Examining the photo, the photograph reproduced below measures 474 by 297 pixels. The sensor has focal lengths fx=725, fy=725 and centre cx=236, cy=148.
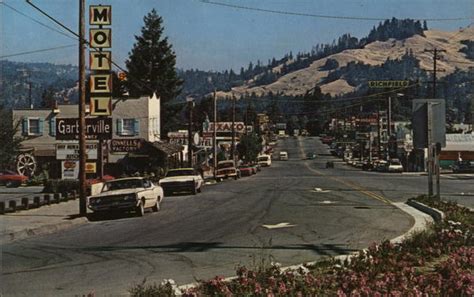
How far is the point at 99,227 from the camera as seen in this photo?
21.4 metres

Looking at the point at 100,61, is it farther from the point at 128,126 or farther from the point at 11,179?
the point at 128,126

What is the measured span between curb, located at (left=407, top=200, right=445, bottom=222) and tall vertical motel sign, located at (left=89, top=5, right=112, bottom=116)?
47.5 ft

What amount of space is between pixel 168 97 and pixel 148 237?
8000 cm

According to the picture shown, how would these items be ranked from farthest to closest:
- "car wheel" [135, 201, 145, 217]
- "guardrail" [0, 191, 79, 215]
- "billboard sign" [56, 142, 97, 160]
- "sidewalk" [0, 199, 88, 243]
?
"billboard sign" [56, 142, 97, 160] → "guardrail" [0, 191, 79, 215] → "car wheel" [135, 201, 145, 217] → "sidewalk" [0, 199, 88, 243]

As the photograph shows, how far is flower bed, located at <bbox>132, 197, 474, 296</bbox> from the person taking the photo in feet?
27.1

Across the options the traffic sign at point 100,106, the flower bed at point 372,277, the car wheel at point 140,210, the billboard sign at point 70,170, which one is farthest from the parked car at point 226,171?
the flower bed at point 372,277

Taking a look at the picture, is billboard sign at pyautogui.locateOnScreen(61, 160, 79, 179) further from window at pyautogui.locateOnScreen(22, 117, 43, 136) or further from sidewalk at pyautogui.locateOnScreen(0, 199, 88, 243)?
window at pyautogui.locateOnScreen(22, 117, 43, 136)

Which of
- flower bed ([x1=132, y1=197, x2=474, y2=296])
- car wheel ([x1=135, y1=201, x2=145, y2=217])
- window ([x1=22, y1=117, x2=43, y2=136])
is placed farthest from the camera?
window ([x1=22, y1=117, x2=43, y2=136])

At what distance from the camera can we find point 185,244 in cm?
1555

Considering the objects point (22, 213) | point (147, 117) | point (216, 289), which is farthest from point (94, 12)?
point (147, 117)

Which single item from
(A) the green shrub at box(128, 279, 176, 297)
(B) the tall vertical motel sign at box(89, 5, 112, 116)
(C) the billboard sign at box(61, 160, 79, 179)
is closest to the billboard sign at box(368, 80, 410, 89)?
(C) the billboard sign at box(61, 160, 79, 179)

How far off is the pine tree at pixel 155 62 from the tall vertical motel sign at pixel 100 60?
60787mm

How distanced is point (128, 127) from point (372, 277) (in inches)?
2258

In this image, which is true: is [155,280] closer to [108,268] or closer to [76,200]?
[108,268]
